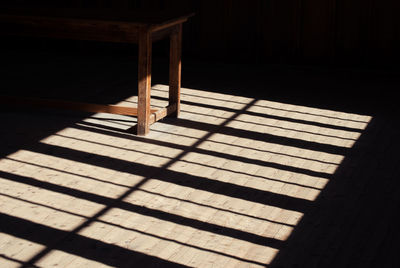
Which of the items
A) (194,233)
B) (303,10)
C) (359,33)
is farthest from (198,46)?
(194,233)

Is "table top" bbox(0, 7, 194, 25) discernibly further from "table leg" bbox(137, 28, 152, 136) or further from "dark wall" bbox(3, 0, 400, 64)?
"dark wall" bbox(3, 0, 400, 64)

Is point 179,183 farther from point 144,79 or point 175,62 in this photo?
point 175,62

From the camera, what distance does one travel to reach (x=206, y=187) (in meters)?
5.24

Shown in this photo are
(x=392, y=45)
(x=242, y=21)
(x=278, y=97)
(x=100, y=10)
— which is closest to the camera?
(x=100, y=10)

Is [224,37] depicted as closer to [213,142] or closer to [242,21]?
[242,21]

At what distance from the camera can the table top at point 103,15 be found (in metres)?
6.27

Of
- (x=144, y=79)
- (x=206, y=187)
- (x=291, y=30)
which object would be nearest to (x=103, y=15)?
(x=144, y=79)

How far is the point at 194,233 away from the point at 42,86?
15.0 feet

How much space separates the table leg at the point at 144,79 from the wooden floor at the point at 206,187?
0.14m

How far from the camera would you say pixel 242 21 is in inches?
396

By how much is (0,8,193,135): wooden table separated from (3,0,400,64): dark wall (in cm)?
336

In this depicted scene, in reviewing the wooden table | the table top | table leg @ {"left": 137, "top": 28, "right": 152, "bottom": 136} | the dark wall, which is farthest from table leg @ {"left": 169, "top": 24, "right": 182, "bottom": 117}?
the dark wall

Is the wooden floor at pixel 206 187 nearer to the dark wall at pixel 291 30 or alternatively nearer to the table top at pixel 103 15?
the table top at pixel 103 15

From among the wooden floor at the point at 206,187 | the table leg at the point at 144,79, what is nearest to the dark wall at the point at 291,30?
the wooden floor at the point at 206,187
